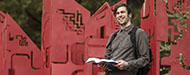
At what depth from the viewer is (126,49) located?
8.98ft

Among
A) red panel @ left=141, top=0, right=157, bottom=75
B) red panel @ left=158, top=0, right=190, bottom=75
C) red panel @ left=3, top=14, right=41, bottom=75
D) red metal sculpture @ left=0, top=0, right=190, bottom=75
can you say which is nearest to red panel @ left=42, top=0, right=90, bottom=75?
red metal sculpture @ left=0, top=0, right=190, bottom=75

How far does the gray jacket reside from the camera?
8.63 feet

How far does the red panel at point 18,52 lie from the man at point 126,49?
350cm

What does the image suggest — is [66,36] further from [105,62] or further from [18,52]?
[18,52]

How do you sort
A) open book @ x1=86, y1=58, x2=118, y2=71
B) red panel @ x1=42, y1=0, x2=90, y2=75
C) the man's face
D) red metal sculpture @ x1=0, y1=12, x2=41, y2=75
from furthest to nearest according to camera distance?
red metal sculpture @ x1=0, y1=12, x2=41, y2=75, red panel @ x1=42, y1=0, x2=90, y2=75, the man's face, open book @ x1=86, y1=58, x2=118, y2=71

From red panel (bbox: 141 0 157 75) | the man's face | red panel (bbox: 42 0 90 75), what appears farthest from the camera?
red panel (bbox: 42 0 90 75)

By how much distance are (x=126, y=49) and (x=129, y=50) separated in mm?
29

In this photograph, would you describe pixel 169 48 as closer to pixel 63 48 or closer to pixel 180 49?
pixel 180 49

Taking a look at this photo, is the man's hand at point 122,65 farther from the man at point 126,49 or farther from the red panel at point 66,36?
the red panel at point 66,36

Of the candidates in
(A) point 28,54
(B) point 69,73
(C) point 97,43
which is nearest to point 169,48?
(C) point 97,43

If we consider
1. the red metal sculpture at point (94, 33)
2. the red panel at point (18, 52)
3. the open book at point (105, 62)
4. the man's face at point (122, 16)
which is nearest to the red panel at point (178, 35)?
the red metal sculpture at point (94, 33)

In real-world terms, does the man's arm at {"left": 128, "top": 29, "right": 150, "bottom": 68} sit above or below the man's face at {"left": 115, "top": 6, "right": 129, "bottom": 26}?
below

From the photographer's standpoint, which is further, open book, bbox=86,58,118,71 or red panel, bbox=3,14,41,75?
red panel, bbox=3,14,41,75

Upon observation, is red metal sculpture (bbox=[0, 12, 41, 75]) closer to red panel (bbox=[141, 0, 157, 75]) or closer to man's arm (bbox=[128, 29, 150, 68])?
red panel (bbox=[141, 0, 157, 75])
